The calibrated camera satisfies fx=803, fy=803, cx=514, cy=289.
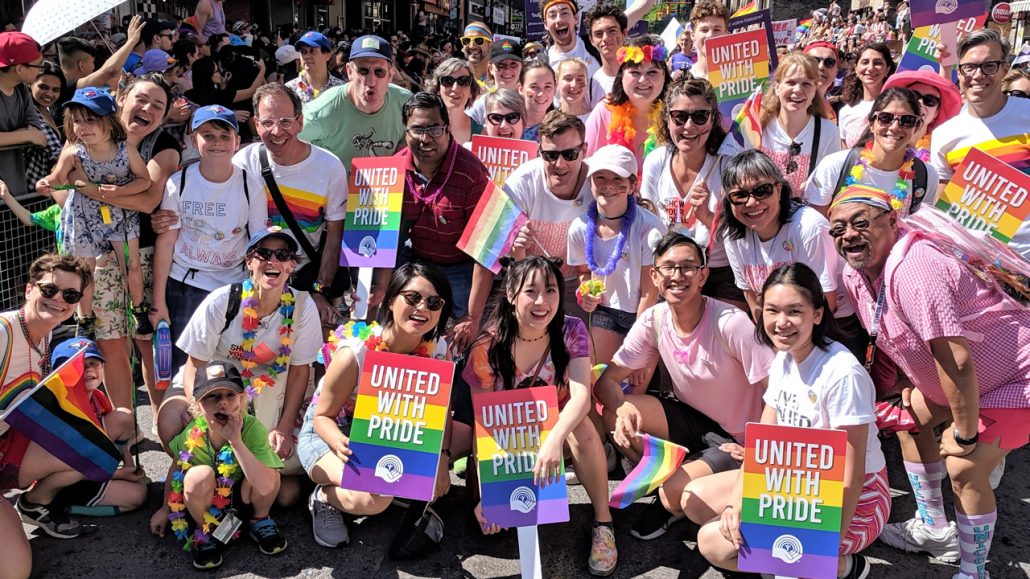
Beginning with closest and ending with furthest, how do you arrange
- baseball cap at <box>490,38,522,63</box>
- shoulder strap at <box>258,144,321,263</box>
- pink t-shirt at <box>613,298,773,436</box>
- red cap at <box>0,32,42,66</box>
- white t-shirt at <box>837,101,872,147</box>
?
pink t-shirt at <box>613,298,773,436</box>
shoulder strap at <box>258,144,321,263</box>
red cap at <box>0,32,42,66</box>
white t-shirt at <box>837,101,872,147</box>
baseball cap at <box>490,38,522,63</box>

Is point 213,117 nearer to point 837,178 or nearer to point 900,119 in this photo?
point 837,178

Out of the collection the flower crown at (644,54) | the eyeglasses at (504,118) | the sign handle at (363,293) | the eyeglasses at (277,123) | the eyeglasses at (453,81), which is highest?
the flower crown at (644,54)

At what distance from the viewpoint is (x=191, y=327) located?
3951mm

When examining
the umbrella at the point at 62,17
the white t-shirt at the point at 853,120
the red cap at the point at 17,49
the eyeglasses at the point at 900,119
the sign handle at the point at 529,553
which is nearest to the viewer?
the sign handle at the point at 529,553

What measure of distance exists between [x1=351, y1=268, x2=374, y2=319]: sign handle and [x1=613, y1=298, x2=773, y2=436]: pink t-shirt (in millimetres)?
1689

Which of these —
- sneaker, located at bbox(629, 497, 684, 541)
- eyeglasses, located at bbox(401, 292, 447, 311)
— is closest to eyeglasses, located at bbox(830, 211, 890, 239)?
sneaker, located at bbox(629, 497, 684, 541)

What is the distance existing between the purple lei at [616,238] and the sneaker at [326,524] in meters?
1.81

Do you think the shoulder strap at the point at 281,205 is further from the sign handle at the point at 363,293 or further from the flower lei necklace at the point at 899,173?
the flower lei necklace at the point at 899,173

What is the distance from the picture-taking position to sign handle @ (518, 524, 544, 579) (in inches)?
132

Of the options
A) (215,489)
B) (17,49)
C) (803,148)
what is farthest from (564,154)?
(17,49)

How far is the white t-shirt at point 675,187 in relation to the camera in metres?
4.44

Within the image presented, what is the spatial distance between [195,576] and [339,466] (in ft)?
2.46

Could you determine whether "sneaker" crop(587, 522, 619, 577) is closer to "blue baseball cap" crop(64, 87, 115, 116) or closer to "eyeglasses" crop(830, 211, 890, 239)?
"eyeglasses" crop(830, 211, 890, 239)

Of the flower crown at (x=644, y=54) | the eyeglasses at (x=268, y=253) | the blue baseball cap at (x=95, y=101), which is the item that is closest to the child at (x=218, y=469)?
the eyeglasses at (x=268, y=253)
